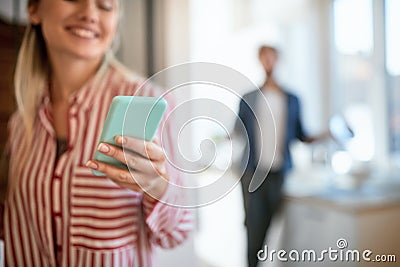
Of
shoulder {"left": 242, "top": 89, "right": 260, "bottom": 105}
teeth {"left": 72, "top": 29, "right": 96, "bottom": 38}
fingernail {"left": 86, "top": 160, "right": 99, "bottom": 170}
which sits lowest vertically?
fingernail {"left": 86, "top": 160, "right": 99, "bottom": 170}

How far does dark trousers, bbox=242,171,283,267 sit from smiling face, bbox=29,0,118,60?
1.13 feet

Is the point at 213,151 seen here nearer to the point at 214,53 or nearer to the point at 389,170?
the point at 214,53

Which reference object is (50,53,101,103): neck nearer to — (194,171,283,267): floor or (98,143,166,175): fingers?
(98,143,166,175): fingers

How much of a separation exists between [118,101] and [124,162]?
10cm

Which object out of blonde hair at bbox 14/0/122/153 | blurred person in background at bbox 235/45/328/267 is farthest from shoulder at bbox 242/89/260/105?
blonde hair at bbox 14/0/122/153

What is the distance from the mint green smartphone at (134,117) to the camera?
1.68 feet

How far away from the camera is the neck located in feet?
2.06

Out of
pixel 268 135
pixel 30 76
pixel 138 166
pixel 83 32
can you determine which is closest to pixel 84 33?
pixel 83 32

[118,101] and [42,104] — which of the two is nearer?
[118,101]

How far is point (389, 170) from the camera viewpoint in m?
0.57

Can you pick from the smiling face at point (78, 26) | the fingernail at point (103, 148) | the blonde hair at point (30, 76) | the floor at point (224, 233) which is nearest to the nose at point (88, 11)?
the smiling face at point (78, 26)

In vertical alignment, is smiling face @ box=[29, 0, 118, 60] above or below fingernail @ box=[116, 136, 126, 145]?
above

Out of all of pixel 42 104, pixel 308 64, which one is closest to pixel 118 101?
pixel 42 104

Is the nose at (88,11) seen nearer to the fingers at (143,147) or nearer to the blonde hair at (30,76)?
the blonde hair at (30,76)
